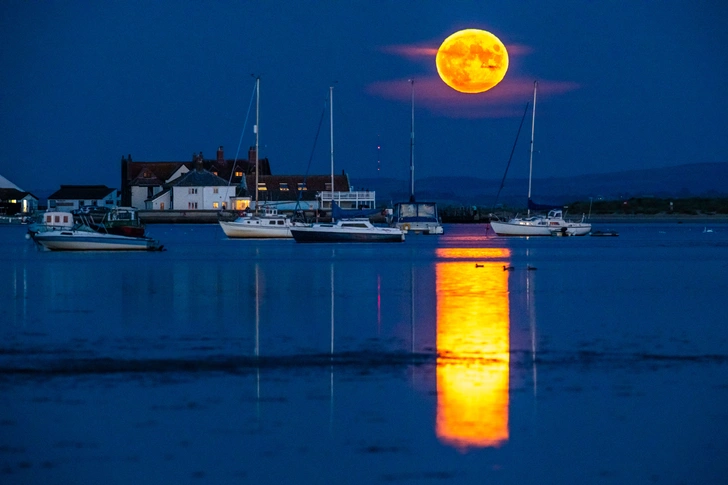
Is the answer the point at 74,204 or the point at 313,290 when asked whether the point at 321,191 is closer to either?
the point at 74,204

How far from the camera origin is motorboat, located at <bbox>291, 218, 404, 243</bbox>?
69.2 metres

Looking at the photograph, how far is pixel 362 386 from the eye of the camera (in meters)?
14.4

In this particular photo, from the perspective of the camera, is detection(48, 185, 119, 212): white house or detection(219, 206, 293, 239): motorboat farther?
detection(48, 185, 119, 212): white house

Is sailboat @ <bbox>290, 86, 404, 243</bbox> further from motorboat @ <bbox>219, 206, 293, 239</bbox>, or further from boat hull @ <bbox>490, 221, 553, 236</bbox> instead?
boat hull @ <bbox>490, 221, 553, 236</bbox>

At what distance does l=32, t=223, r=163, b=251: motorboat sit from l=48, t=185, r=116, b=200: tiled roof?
9804cm

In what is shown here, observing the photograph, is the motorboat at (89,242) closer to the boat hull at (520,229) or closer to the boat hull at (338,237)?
the boat hull at (338,237)

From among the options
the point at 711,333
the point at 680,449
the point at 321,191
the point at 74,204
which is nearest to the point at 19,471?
the point at 680,449

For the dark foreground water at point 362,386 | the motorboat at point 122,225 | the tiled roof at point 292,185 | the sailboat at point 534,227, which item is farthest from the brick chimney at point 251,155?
the dark foreground water at point 362,386

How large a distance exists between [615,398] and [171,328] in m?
10.0

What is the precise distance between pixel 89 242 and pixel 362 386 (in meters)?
43.4

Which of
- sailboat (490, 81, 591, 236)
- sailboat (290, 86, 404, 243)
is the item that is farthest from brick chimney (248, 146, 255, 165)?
sailboat (290, 86, 404, 243)

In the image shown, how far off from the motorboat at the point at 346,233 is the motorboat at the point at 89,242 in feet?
47.5

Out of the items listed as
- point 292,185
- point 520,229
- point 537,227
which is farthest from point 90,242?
point 292,185

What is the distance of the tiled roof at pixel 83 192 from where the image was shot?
153625mm
